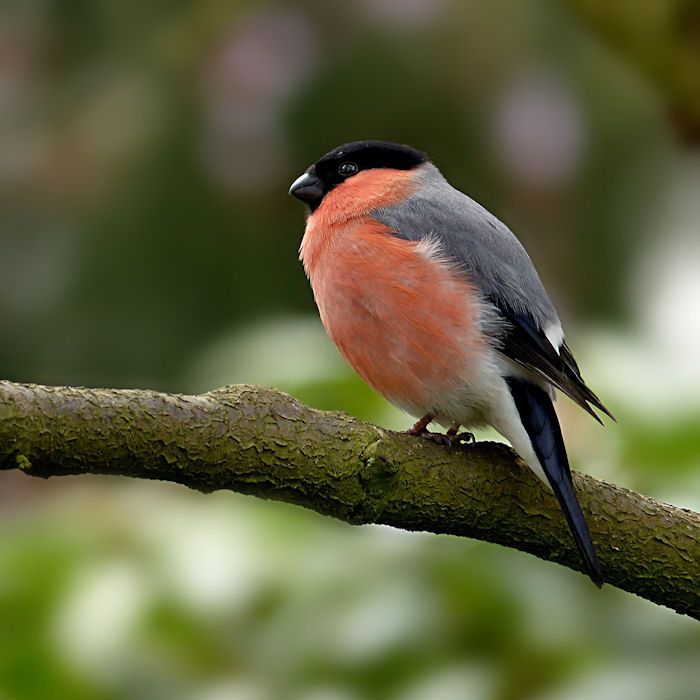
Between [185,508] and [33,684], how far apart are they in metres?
0.50

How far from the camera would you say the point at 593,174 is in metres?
4.52

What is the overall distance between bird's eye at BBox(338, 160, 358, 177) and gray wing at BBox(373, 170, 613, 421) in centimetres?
24

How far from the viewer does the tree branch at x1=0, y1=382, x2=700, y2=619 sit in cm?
160

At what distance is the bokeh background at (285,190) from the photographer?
8.13 feet

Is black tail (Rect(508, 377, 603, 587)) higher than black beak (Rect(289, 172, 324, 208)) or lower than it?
lower

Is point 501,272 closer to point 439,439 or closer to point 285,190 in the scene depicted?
point 439,439

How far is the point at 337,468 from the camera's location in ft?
5.80

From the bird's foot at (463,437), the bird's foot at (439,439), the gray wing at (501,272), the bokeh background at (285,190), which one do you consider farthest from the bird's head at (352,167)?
the bird's foot at (439,439)

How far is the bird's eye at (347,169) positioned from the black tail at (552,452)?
2.37ft

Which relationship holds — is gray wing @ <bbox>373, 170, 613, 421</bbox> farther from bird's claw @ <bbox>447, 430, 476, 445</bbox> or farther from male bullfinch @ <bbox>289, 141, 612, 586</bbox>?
bird's claw @ <bbox>447, 430, 476, 445</bbox>

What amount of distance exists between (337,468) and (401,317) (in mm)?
572

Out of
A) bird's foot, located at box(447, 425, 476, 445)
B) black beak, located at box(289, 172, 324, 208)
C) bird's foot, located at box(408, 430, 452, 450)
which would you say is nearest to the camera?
bird's foot, located at box(408, 430, 452, 450)

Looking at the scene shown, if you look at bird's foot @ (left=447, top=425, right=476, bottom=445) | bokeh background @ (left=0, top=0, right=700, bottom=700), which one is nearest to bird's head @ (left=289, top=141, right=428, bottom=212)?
bokeh background @ (left=0, top=0, right=700, bottom=700)

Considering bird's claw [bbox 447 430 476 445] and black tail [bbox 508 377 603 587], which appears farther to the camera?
bird's claw [bbox 447 430 476 445]
